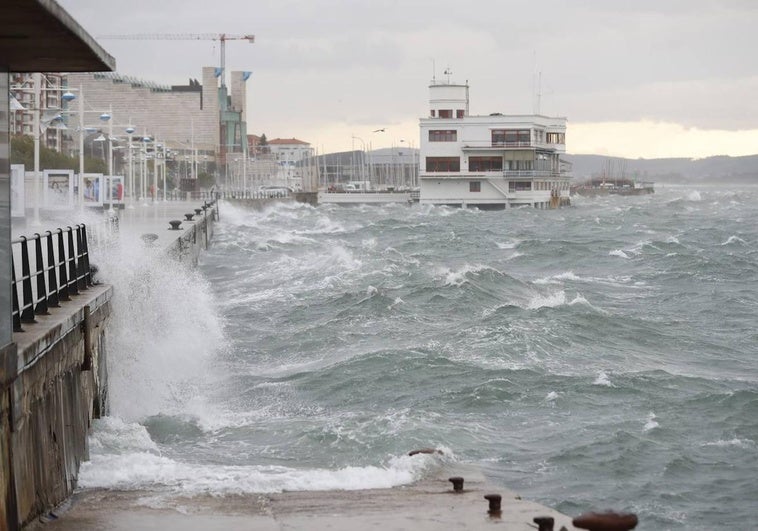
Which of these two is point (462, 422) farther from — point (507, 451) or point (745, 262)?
point (745, 262)

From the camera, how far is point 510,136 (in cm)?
10494

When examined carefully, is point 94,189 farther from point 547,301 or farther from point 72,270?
point 72,270

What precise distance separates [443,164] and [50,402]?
95588 mm

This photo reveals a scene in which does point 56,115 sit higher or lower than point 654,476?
higher

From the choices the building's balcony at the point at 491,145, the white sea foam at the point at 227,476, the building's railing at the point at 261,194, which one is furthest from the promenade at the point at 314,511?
the building's railing at the point at 261,194

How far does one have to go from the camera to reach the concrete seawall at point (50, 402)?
9.59 m

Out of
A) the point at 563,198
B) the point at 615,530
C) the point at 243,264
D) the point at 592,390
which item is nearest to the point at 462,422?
the point at 592,390

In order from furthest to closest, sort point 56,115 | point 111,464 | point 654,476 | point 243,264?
point 243,264, point 56,115, point 654,476, point 111,464

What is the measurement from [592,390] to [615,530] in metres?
12.1

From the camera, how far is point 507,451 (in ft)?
49.4

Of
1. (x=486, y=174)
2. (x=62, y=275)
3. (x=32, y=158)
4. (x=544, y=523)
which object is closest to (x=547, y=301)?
(x=62, y=275)

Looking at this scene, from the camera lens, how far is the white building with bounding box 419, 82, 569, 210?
105m

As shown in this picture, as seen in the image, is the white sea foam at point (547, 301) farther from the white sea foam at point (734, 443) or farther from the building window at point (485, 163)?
the building window at point (485, 163)

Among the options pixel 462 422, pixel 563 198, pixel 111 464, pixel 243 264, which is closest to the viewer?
pixel 111 464
